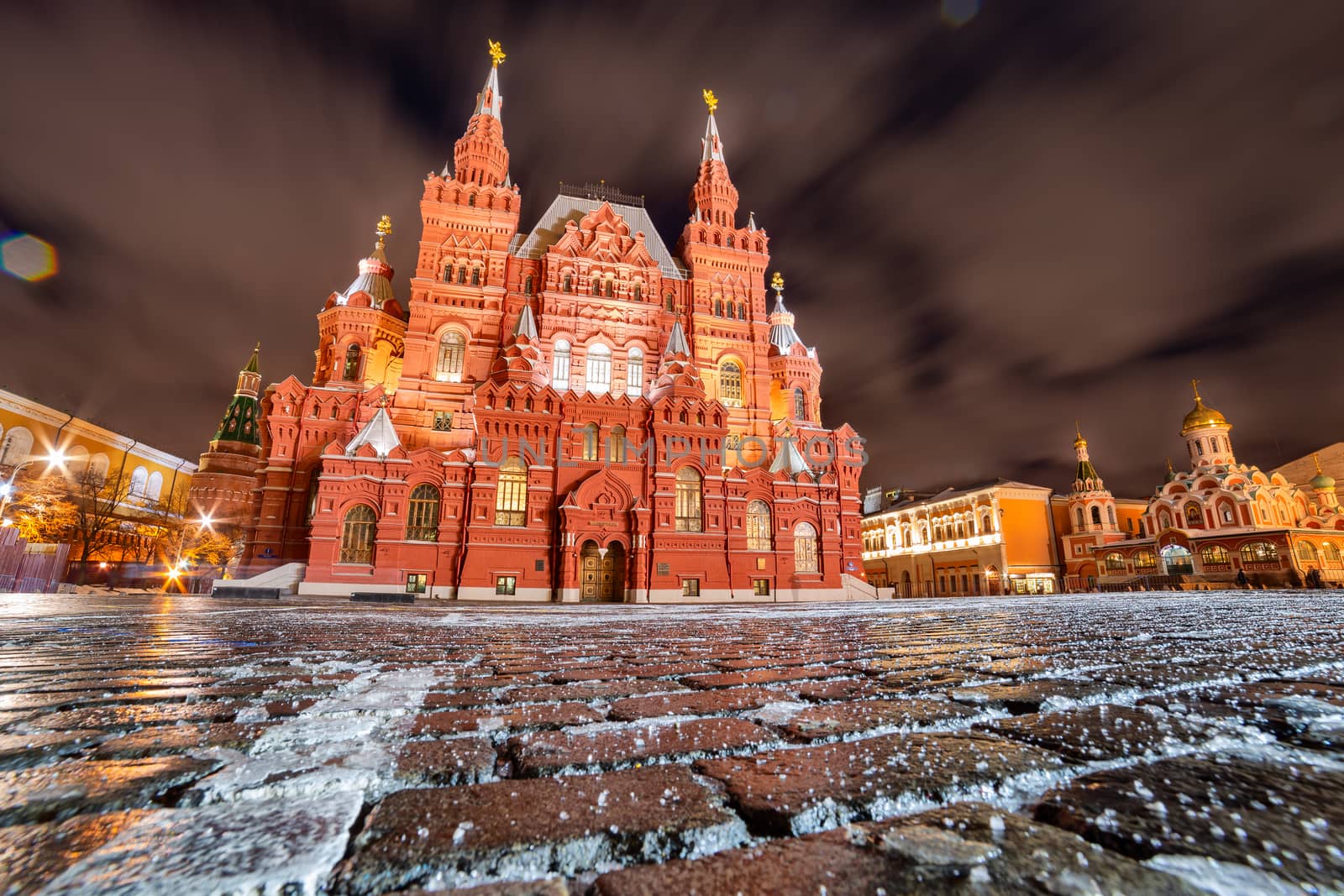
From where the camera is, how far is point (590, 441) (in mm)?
21859

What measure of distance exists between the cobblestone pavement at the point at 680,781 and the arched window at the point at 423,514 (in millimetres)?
18933

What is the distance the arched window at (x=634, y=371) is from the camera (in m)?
26.7

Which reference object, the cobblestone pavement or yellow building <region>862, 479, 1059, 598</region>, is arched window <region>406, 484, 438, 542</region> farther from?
yellow building <region>862, 479, 1059, 598</region>

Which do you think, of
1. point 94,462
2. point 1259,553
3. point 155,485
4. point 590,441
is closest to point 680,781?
point 590,441

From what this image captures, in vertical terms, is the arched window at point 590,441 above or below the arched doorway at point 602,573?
above

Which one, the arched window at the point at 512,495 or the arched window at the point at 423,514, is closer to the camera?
the arched window at the point at 423,514

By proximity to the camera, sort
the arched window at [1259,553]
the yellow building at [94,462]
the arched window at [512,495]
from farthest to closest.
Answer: the arched window at [1259,553], the yellow building at [94,462], the arched window at [512,495]

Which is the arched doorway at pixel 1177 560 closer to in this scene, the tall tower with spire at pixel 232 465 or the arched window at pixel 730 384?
the arched window at pixel 730 384

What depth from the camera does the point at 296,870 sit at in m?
0.71

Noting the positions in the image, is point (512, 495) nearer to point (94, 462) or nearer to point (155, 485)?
point (94, 462)

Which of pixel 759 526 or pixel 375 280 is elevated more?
pixel 375 280

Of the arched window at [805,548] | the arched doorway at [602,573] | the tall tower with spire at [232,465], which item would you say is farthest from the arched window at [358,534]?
the tall tower with spire at [232,465]

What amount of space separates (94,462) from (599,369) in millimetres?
41205

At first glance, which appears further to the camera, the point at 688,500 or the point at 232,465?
the point at 232,465
